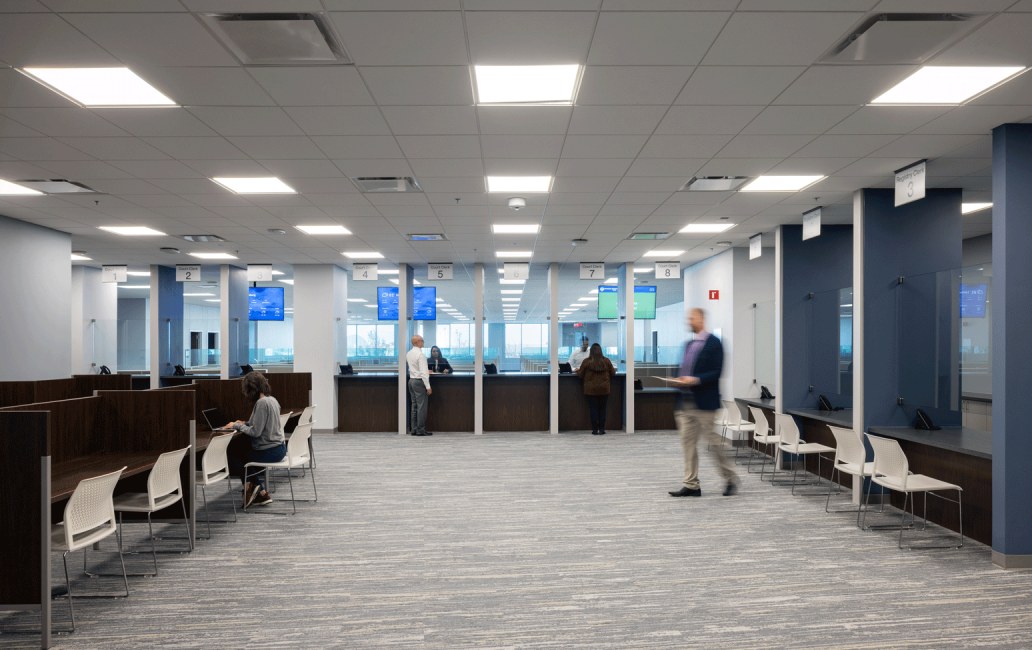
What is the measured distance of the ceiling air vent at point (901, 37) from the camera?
112 inches

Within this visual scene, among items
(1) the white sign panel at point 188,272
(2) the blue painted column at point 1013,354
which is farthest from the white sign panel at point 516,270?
(2) the blue painted column at point 1013,354

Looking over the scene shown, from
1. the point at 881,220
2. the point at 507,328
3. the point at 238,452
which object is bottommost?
the point at 238,452

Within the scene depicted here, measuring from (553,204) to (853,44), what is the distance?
12.4 ft

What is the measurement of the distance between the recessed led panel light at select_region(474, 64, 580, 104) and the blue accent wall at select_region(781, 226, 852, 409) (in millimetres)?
5524

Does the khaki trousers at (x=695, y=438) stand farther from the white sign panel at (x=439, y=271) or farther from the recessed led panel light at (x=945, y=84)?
the white sign panel at (x=439, y=271)

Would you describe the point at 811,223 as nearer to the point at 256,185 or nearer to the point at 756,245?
the point at 756,245

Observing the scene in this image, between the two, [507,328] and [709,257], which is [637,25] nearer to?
[709,257]

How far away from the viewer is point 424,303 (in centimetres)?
1205

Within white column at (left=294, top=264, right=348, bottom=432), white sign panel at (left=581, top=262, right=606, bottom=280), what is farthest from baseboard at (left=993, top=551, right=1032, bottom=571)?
white column at (left=294, top=264, right=348, bottom=432)

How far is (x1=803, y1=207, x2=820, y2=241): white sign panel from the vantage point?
687cm

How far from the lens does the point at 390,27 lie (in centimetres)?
288

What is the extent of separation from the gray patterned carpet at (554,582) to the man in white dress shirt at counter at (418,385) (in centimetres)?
414

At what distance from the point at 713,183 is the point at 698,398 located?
230cm

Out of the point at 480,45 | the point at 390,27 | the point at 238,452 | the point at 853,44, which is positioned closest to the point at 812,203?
the point at 853,44
